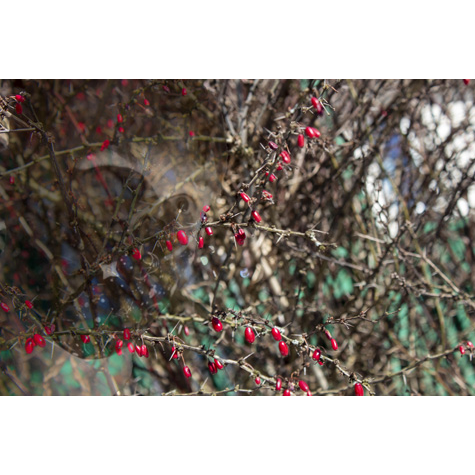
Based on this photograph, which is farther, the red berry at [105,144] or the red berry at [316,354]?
the red berry at [105,144]

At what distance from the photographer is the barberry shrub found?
159cm

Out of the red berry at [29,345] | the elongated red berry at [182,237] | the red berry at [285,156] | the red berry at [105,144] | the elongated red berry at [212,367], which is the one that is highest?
the red berry at [105,144]

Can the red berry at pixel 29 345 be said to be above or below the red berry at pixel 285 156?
below

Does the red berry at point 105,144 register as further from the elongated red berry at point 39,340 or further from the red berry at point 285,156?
the elongated red berry at point 39,340

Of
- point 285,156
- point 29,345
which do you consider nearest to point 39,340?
point 29,345

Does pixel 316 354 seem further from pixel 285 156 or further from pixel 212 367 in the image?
pixel 285 156

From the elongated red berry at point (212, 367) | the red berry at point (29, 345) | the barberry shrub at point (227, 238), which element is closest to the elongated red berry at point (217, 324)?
the barberry shrub at point (227, 238)

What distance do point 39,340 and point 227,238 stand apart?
83 centimetres

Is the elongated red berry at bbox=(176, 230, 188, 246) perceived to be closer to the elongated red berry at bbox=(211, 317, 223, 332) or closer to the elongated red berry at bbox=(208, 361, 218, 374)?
the elongated red berry at bbox=(211, 317, 223, 332)

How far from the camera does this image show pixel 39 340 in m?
1.67

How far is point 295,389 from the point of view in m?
1.69

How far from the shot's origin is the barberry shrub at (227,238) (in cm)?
159

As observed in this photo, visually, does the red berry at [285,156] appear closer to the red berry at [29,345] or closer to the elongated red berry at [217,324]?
the elongated red berry at [217,324]

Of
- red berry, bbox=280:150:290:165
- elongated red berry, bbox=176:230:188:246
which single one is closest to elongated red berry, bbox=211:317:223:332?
elongated red berry, bbox=176:230:188:246
